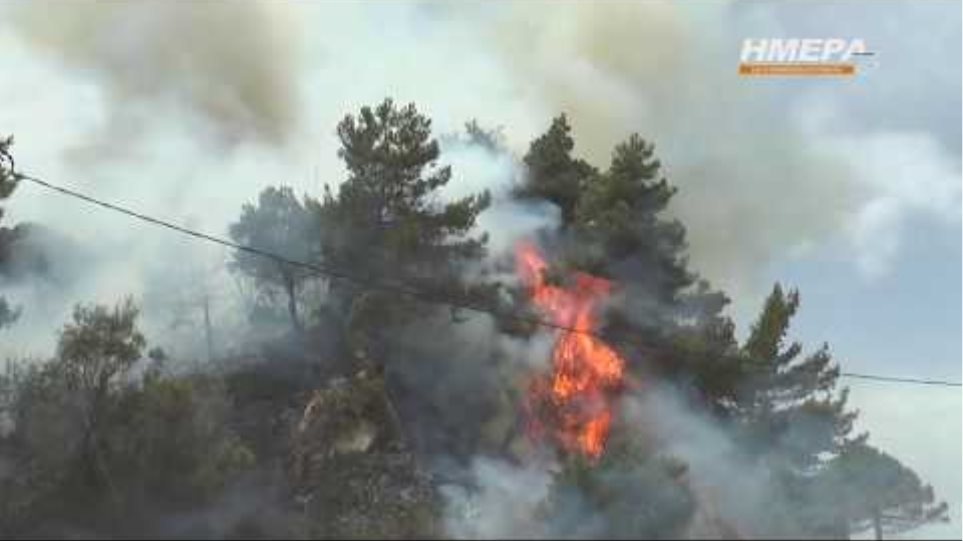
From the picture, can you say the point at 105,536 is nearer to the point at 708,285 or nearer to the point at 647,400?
the point at 647,400

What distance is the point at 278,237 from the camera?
167ft

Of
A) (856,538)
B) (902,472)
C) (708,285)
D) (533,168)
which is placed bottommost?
(856,538)

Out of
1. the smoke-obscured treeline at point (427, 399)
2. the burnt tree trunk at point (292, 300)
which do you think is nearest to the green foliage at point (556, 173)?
the smoke-obscured treeline at point (427, 399)

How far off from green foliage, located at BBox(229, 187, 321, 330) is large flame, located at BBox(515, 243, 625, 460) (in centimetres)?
1068

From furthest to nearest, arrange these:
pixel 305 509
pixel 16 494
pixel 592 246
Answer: pixel 592 246 < pixel 305 509 < pixel 16 494

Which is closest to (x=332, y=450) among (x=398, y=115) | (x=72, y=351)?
(x=72, y=351)

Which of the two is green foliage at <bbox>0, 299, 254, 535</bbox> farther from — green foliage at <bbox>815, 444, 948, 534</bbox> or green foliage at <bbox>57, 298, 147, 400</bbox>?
green foliage at <bbox>815, 444, 948, 534</bbox>

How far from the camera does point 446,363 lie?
47.7m

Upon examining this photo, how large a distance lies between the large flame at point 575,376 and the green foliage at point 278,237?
10.7m

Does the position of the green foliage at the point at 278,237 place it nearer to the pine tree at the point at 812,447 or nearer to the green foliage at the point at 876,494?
the pine tree at the point at 812,447

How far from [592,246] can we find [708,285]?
531cm

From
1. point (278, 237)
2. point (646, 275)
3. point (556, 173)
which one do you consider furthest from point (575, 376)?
point (278, 237)

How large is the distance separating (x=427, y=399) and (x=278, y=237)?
392 inches

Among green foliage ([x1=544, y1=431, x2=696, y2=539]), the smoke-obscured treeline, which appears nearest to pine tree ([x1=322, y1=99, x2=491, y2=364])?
the smoke-obscured treeline
